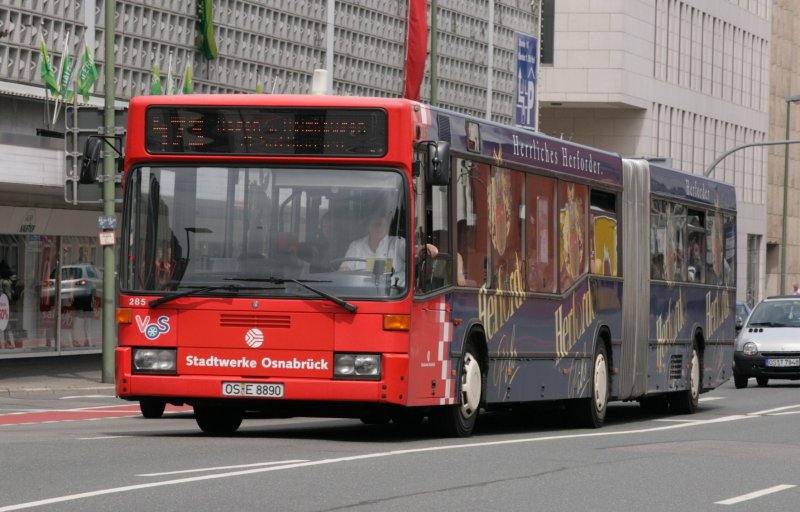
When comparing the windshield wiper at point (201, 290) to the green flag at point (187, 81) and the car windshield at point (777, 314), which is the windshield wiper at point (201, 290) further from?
the car windshield at point (777, 314)

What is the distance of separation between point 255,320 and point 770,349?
20340 millimetres

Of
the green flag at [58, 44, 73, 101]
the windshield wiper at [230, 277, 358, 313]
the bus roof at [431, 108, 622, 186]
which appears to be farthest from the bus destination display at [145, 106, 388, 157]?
the green flag at [58, 44, 73, 101]

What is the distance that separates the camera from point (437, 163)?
15.3 meters

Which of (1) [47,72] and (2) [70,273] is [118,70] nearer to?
(1) [47,72]

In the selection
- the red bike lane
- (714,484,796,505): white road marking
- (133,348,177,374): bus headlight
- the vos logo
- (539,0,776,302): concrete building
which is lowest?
the red bike lane

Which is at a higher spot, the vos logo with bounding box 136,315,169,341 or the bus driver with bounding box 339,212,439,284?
the bus driver with bounding box 339,212,439,284

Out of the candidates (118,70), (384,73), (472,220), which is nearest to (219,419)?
(472,220)

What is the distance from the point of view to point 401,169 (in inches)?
607

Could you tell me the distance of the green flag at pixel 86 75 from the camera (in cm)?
3044

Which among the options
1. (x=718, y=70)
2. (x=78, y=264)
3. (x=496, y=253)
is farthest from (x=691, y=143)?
(x=496, y=253)

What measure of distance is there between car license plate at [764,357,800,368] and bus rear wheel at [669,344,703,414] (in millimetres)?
9640

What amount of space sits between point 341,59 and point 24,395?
15.3 meters

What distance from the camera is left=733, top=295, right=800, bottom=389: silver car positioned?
3400cm

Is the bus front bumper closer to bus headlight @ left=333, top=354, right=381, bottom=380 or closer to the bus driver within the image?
bus headlight @ left=333, top=354, right=381, bottom=380
